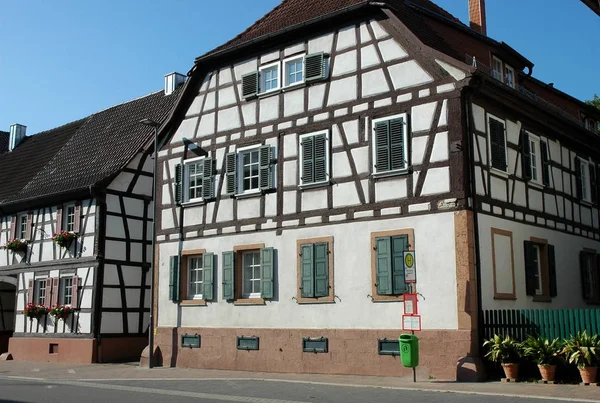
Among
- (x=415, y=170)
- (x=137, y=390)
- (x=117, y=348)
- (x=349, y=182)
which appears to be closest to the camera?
(x=137, y=390)

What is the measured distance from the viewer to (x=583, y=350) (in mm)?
14242

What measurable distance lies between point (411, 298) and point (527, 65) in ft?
35.8

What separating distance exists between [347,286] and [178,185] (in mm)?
7146

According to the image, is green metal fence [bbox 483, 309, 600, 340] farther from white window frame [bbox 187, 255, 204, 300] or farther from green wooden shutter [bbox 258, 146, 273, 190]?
white window frame [bbox 187, 255, 204, 300]

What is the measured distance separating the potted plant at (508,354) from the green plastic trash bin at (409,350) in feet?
4.96

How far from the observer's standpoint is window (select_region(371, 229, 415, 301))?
17.1m

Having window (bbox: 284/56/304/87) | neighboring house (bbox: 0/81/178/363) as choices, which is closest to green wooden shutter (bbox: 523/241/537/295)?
window (bbox: 284/56/304/87)

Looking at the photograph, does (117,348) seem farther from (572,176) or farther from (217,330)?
(572,176)

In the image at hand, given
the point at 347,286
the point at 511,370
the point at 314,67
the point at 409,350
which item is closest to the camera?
the point at 511,370

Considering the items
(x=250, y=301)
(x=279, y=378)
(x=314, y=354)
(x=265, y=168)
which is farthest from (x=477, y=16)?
(x=279, y=378)

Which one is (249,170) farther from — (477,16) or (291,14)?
(477,16)

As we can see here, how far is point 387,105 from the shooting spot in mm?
18109

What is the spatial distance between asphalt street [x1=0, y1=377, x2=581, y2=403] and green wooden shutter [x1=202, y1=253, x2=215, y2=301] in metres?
3.99

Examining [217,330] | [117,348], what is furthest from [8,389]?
[117,348]
